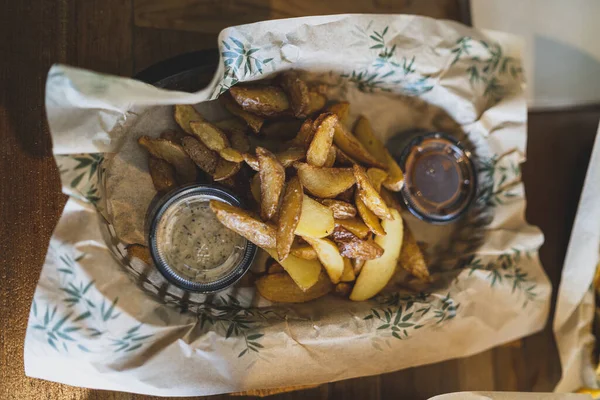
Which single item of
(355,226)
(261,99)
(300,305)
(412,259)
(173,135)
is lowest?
(300,305)

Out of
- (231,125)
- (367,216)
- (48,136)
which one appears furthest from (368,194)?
(48,136)

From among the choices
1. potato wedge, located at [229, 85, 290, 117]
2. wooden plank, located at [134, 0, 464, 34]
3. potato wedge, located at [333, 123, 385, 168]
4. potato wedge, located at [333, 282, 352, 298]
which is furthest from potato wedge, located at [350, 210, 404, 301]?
wooden plank, located at [134, 0, 464, 34]

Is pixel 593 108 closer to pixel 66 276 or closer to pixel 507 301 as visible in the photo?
pixel 507 301

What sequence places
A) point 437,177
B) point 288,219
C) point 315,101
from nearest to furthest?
point 288,219 → point 315,101 → point 437,177

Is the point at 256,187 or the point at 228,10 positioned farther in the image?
the point at 228,10

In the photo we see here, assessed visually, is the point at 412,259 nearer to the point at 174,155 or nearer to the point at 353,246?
the point at 353,246

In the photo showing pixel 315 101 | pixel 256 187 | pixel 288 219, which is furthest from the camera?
pixel 315 101

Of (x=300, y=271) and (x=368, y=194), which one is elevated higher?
(x=368, y=194)
